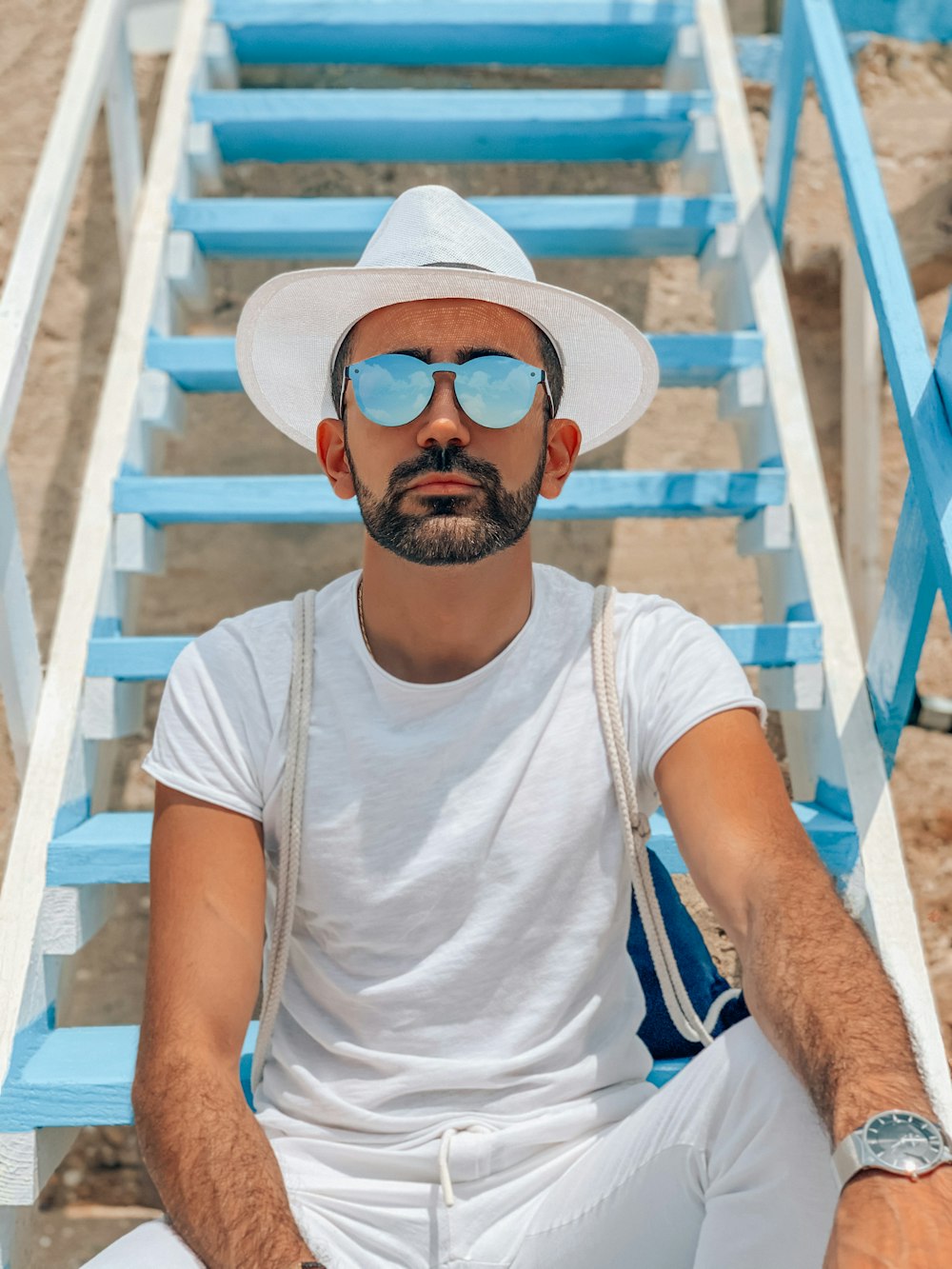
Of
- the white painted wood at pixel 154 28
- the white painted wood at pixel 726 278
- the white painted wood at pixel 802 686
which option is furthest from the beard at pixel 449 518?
the white painted wood at pixel 154 28

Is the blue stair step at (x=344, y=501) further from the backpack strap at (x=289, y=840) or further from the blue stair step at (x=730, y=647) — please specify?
the backpack strap at (x=289, y=840)

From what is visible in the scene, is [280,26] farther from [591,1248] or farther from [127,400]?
[591,1248]

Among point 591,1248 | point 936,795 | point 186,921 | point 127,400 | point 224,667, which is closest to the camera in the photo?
point 591,1248

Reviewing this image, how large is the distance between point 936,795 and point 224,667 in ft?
8.03

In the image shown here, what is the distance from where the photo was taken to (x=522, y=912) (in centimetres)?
172

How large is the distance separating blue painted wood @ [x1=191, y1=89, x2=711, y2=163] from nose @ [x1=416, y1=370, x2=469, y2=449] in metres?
1.94

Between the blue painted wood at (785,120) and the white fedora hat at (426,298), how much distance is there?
4.92ft

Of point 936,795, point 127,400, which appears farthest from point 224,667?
point 936,795

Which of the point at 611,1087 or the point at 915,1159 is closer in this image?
the point at 915,1159

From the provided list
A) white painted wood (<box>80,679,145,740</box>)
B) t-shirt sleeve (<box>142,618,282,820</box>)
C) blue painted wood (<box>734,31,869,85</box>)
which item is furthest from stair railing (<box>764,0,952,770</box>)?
white painted wood (<box>80,679,145,740</box>)

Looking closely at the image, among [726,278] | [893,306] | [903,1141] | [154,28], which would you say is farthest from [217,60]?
[903,1141]

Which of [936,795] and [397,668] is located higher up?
[936,795]

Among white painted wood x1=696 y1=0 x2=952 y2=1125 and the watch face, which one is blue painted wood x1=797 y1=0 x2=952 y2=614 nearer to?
white painted wood x1=696 y1=0 x2=952 y2=1125

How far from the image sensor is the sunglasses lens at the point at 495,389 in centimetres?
175
